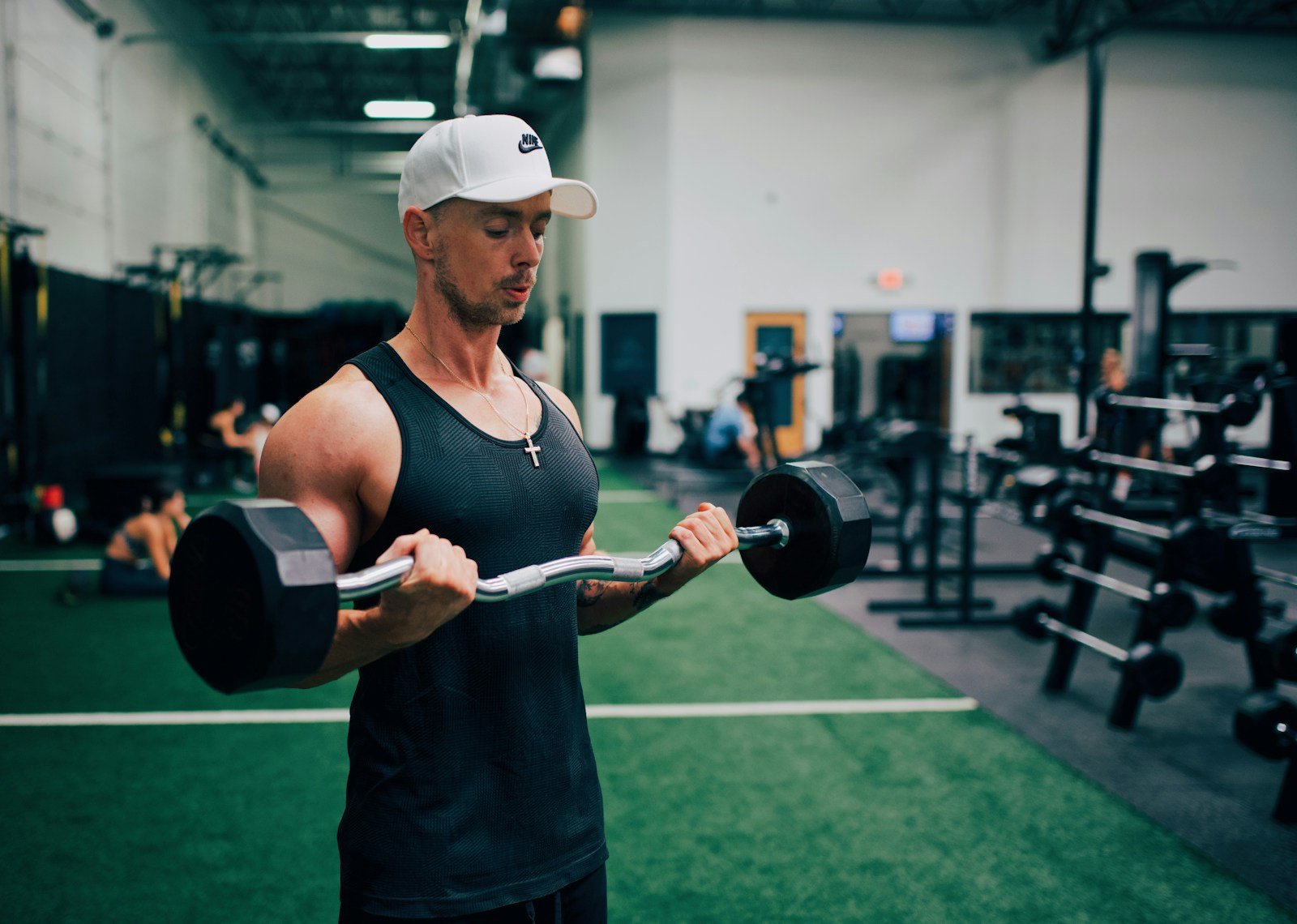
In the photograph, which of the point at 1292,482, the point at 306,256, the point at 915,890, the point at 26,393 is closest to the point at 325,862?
the point at 915,890

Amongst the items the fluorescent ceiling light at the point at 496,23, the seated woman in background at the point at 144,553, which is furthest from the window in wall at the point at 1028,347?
the seated woman in background at the point at 144,553

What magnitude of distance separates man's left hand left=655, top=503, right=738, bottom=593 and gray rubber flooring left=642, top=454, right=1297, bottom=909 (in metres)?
2.04

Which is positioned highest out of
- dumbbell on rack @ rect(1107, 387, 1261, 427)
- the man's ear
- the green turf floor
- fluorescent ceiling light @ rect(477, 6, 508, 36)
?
fluorescent ceiling light @ rect(477, 6, 508, 36)

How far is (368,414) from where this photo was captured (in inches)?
43.0

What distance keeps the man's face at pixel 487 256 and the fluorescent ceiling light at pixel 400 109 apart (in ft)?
38.0

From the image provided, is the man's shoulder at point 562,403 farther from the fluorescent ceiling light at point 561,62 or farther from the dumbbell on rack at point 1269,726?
the fluorescent ceiling light at point 561,62

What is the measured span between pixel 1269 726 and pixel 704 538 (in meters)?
2.26

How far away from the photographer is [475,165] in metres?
1.11

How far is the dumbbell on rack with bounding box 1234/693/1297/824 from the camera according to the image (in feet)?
8.61

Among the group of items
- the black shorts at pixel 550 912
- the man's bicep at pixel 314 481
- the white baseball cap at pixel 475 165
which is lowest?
the black shorts at pixel 550 912

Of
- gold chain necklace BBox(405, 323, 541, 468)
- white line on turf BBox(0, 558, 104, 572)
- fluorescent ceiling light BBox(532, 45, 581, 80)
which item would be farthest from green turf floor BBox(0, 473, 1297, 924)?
fluorescent ceiling light BBox(532, 45, 581, 80)

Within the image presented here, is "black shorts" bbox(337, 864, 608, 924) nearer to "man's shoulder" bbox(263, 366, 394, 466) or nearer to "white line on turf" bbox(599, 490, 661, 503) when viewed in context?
"man's shoulder" bbox(263, 366, 394, 466)

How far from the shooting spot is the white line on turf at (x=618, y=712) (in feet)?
11.3

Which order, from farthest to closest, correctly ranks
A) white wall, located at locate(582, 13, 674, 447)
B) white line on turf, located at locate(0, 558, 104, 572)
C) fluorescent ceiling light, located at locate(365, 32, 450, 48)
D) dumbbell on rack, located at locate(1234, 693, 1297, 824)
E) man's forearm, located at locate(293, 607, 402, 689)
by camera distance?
white wall, located at locate(582, 13, 674, 447) → fluorescent ceiling light, located at locate(365, 32, 450, 48) → white line on turf, located at locate(0, 558, 104, 572) → dumbbell on rack, located at locate(1234, 693, 1297, 824) → man's forearm, located at locate(293, 607, 402, 689)
